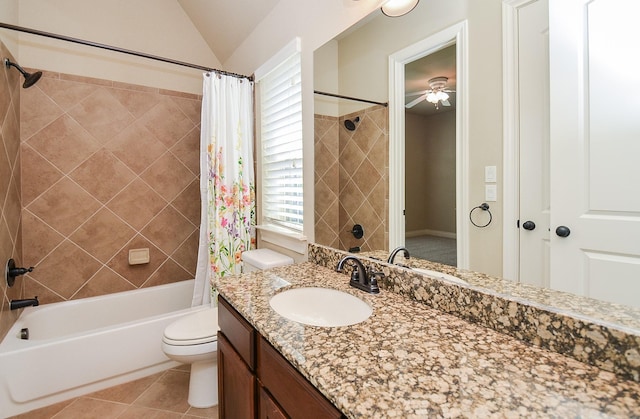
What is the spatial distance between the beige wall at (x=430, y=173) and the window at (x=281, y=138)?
0.82 metres

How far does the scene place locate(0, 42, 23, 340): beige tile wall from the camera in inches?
66.6

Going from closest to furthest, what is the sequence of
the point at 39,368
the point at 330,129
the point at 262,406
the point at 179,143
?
the point at 262,406, the point at 330,129, the point at 39,368, the point at 179,143

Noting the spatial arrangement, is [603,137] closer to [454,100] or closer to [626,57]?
[626,57]

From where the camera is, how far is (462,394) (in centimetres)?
54

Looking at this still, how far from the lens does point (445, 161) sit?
970mm

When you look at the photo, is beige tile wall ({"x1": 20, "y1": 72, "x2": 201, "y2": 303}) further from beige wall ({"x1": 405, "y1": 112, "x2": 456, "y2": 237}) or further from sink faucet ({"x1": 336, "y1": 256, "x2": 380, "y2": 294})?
beige wall ({"x1": 405, "y1": 112, "x2": 456, "y2": 237})

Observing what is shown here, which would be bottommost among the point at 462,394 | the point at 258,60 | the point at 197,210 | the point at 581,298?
the point at 462,394

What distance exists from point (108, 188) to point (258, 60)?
1.57 meters

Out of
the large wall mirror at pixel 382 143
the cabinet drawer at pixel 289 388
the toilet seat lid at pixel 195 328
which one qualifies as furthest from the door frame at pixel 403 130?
the toilet seat lid at pixel 195 328

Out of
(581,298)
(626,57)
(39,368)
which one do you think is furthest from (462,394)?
(39,368)

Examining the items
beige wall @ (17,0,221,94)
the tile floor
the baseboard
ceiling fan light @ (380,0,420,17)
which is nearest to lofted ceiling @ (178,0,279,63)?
beige wall @ (17,0,221,94)

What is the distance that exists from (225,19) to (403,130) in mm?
1986

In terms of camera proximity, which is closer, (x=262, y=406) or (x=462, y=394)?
(x=462, y=394)

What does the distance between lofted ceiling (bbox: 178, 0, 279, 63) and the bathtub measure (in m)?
2.16
